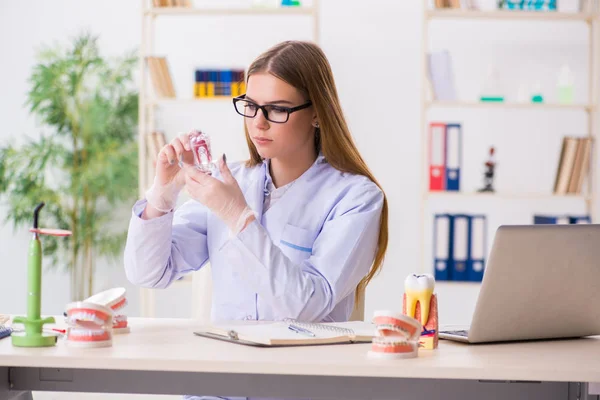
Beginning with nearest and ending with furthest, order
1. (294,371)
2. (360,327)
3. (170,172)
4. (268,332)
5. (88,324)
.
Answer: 1. (294,371)
2. (88,324)
3. (268,332)
4. (360,327)
5. (170,172)

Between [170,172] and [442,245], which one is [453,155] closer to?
[442,245]

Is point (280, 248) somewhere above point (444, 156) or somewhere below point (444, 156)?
below

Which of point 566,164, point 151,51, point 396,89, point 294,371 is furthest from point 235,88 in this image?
point 294,371

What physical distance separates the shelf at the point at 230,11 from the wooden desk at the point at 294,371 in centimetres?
279

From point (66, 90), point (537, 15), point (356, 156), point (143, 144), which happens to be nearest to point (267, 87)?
point (356, 156)

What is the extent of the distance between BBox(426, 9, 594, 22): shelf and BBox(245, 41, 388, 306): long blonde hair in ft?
7.36

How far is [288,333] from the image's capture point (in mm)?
1510

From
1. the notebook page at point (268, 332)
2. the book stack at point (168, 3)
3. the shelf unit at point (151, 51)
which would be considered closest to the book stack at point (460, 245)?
the shelf unit at point (151, 51)

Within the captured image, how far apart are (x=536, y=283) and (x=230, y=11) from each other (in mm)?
2917

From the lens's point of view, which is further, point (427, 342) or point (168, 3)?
point (168, 3)

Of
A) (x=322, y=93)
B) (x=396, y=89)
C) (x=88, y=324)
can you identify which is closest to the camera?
(x=88, y=324)

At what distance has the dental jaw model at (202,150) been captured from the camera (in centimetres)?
169

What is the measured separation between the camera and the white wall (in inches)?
176

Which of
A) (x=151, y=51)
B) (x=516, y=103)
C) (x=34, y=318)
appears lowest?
(x=34, y=318)
